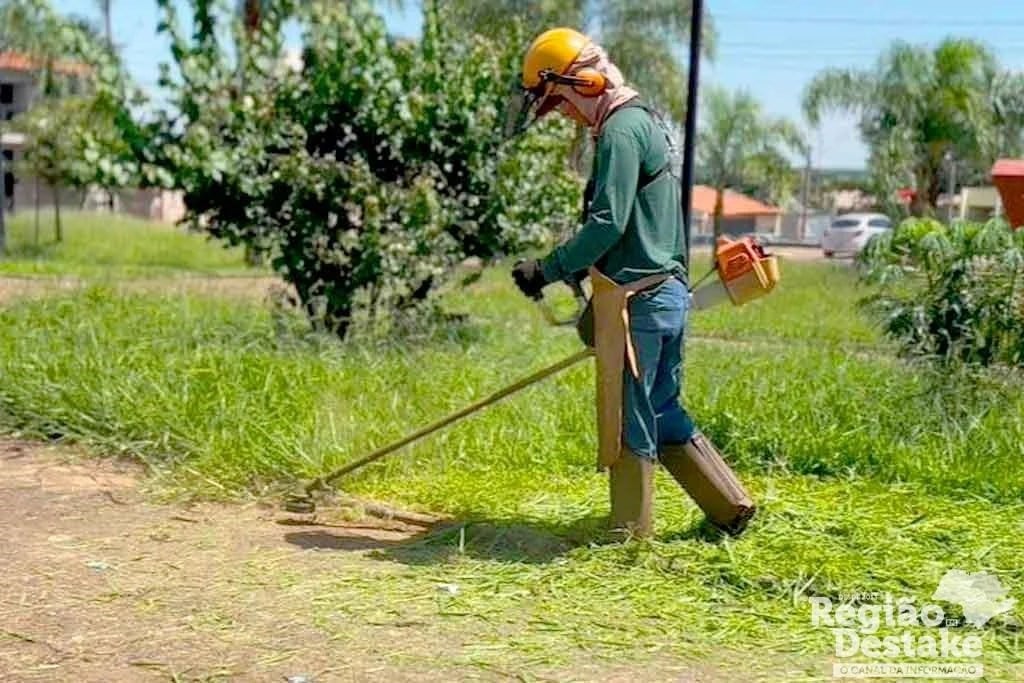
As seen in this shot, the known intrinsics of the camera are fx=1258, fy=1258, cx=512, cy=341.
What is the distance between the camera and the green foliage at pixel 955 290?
249 inches

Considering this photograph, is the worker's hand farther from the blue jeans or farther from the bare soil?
the bare soil

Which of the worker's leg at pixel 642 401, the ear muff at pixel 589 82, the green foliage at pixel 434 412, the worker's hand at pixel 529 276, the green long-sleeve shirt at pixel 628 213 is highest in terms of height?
the ear muff at pixel 589 82

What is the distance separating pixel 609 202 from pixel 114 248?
24.5 meters

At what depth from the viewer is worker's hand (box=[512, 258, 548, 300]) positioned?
4.37 m

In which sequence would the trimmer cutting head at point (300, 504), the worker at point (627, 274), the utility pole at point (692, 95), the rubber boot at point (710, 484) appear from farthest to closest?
the utility pole at point (692, 95) < the trimmer cutting head at point (300, 504) < the rubber boot at point (710, 484) < the worker at point (627, 274)

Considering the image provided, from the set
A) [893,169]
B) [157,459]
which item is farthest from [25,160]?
[157,459]

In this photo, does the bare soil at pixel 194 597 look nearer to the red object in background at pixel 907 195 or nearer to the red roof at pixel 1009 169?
the red roof at pixel 1009 169

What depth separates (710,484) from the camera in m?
4.47

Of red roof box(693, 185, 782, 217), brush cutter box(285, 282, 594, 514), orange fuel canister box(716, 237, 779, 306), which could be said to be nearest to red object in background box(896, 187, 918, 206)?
red roof box(693, 185, 782, 217)

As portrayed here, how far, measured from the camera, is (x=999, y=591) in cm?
399

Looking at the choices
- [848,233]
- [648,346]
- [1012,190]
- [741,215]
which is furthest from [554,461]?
[741,215]

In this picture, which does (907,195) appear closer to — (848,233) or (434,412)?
(848,233)

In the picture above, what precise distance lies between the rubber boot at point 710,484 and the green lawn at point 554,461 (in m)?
0.10

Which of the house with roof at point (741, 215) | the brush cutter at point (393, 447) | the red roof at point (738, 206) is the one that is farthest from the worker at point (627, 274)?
the house with roof at point (741, 215)
